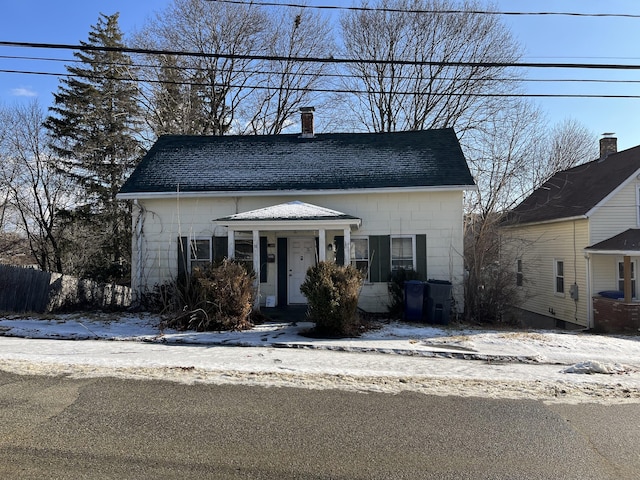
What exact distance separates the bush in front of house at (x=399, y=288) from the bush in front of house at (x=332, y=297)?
2.78 metres

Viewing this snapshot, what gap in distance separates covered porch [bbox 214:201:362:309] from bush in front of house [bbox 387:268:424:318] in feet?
5.33

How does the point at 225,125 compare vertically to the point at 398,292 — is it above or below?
above

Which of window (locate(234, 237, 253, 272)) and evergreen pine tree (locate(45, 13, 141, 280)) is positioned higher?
evergreen pine tree (locate(45, 13, 141, 280))

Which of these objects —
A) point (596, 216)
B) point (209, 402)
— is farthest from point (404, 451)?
point (596, 216)

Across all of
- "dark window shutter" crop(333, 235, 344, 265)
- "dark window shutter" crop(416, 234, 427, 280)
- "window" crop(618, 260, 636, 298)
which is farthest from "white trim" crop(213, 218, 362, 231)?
"window" crop(618, 260, 636, 298)

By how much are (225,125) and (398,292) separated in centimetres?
2069

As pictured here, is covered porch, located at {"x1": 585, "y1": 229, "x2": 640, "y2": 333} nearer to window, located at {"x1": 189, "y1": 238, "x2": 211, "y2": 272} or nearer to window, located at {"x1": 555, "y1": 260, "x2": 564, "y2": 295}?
window, located at {"x1": 555, "y1": 260, "x2": 564, "y2": 295}

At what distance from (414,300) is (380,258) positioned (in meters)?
1.88

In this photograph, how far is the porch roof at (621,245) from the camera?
48.9ft

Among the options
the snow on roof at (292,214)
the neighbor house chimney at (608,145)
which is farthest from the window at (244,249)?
the neighbor house chimney at (608,145)

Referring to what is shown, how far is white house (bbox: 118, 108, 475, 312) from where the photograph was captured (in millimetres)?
13242

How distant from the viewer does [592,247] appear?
16.0m

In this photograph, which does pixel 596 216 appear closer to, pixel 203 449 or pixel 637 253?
pixel 637 253

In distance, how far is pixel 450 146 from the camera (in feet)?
49.0
